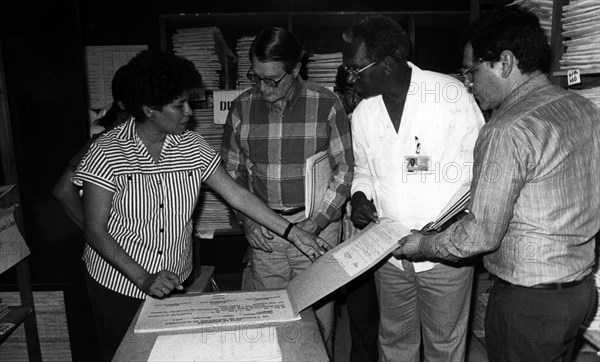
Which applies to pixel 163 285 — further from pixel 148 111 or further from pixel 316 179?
pixel 316 179

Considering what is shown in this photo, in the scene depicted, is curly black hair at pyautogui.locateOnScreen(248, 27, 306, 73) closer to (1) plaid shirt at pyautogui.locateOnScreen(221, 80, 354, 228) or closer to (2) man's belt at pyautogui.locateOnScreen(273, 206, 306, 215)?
(1) plaid shirt at pyautogui.locateOnScreen(221, 80, 354, 228)

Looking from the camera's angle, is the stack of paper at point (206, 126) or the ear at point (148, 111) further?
the stack of paper at point (206, 126)

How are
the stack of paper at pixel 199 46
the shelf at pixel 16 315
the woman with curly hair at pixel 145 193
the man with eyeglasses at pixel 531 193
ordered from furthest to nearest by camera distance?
the stack of paper at pixel 199 46 → the shelf at pixel 16 315 → the woman with curly hair at pixel 145 193 → the man with eyeglasses at pixel 531 193

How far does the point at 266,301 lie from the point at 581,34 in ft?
5.52

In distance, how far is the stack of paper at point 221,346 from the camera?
115 cm

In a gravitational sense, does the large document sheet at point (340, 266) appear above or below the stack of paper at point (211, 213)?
above

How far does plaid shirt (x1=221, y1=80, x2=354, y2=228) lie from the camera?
2143 millimetres

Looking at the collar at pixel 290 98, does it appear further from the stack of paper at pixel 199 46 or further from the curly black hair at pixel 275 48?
the stack of paper at pixel 199 46

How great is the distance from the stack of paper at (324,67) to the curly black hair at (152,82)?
1.58 meters

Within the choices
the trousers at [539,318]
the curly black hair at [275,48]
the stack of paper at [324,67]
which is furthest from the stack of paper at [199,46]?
the trousers at [539,318]

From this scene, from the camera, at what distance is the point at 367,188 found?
203 cm

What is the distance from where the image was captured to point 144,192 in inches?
65.2

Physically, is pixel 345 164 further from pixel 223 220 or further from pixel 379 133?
pixel 223 220

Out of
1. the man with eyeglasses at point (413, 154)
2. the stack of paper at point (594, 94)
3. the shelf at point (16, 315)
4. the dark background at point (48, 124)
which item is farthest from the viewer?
the dark background at point (48, 124)
